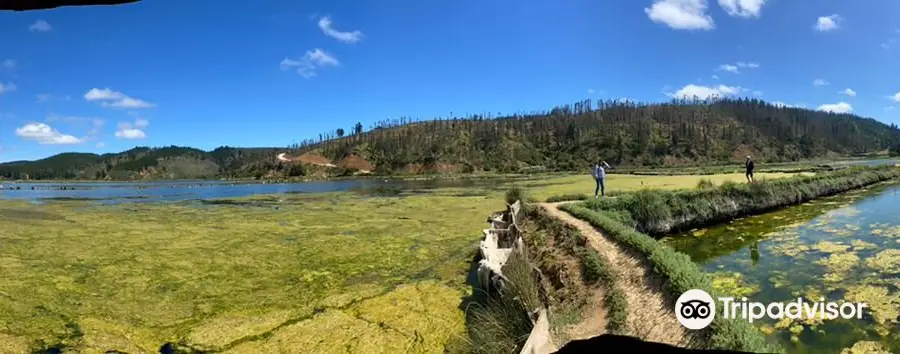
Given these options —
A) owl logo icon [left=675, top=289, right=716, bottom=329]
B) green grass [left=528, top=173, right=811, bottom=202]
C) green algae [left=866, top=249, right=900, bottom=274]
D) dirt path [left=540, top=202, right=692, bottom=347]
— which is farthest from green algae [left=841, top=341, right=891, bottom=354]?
green grass [left=528, top=173, right=811, bottom=202]

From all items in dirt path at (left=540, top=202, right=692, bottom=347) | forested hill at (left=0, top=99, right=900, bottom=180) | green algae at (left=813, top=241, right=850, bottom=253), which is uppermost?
forested hill at (left=0, top=99, right=900, bottom=180)

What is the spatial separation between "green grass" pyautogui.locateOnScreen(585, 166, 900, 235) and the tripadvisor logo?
913 cm

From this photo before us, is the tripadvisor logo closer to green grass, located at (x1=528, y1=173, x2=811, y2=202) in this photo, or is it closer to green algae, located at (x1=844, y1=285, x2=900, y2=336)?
green algae, located at (x1=844, y1=285, x2=900, y2=336)

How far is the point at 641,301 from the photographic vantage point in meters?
8.48

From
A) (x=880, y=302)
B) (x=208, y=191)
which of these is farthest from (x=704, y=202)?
(x=208, y=191)

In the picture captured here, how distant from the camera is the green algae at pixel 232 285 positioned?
10133 mm

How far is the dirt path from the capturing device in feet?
23.2

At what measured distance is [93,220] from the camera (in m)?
29.9

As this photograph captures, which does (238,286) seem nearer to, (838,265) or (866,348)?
(866,348)

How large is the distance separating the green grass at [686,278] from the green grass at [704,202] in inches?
209

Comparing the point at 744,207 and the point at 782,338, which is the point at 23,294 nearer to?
the point at 782,338

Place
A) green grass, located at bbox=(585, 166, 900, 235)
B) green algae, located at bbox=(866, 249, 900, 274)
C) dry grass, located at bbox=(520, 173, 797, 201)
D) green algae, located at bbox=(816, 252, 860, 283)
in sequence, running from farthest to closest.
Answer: dry grass, located at bbox=(520, 173, 797, 201), green grass, located at bbox=(585, 166, 900, 235), green algae, located at bbox=(866, 249, 900, 274), green algae, located at bbox=(816, 252, 860, 283)

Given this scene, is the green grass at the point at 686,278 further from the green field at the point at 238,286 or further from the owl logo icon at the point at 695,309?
the green field at the point at 238,286

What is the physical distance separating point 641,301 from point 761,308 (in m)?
2.99
